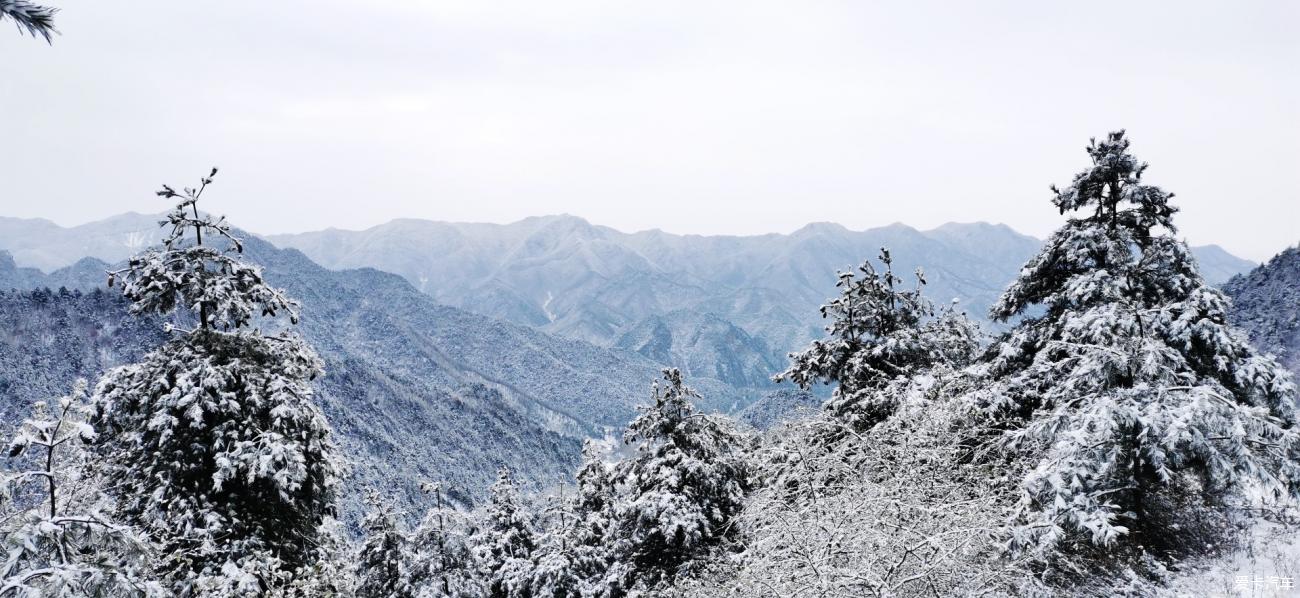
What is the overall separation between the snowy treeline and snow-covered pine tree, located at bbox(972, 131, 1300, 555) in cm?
4

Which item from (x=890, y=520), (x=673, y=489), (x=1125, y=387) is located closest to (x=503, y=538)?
(x=673, y=489)

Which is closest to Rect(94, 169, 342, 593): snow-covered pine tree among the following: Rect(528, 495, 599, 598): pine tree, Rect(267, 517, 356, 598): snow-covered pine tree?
Rect(267, 517, 356, 598): snow-covered pine tree

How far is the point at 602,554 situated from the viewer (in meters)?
20.2

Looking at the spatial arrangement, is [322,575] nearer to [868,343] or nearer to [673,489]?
[673,489]

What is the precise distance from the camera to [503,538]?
23906 mm

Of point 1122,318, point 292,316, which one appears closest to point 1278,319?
point 1122,318

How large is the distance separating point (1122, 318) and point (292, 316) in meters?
11.9

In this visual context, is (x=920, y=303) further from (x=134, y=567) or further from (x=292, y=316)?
(x=134, y=567)

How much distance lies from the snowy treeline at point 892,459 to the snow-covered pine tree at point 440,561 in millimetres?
9325

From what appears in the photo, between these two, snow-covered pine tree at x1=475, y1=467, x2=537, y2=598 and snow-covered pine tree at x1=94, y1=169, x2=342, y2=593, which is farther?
snow-covered pine tree at x1=475, y1=467, x2=537, y2=598

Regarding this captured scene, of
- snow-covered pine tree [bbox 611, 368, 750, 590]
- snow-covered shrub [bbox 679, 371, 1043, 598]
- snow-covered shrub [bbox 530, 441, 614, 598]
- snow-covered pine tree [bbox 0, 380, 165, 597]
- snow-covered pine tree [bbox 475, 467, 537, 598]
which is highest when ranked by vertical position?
snow-covered pine tree [bbox 0, 380, 165, 597]

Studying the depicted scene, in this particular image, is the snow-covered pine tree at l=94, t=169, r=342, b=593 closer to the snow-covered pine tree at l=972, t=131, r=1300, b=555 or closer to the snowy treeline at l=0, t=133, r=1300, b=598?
the snowy treeline at l=0, t=133, r=1300, b=598

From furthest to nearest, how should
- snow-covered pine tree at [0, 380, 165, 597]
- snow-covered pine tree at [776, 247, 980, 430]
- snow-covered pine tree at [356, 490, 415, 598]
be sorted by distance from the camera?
snow-covered pine tree at [356, 490, 415, 598]
snow-covered pine tree at [776, 247, 980, 430]
snow-covered pine tree at [0, 380, 165, 597]

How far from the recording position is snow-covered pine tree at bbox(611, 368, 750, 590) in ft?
48.9
